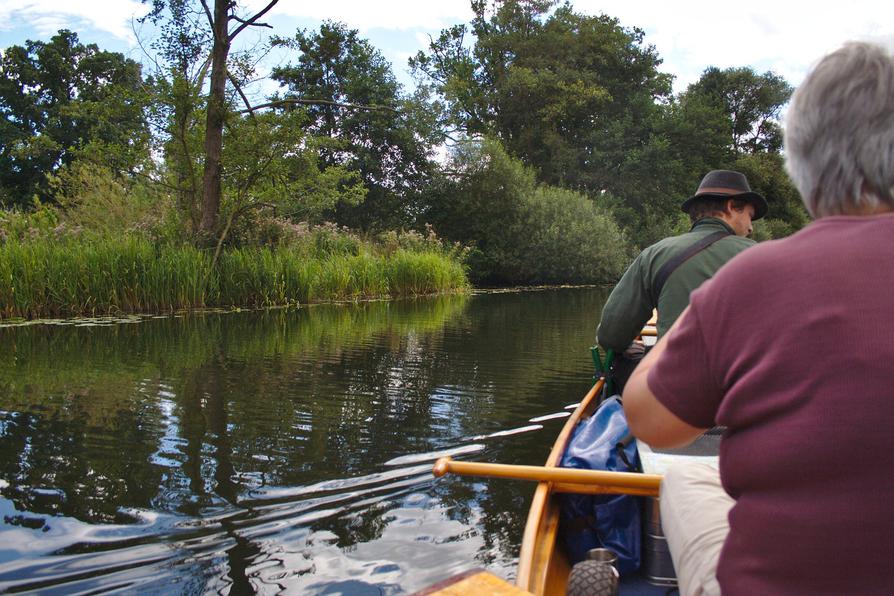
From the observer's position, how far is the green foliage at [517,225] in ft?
89.1

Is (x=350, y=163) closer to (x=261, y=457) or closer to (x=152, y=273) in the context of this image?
(x=152, y=273)

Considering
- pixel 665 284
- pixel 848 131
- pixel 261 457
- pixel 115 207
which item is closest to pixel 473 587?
pixel 848 131

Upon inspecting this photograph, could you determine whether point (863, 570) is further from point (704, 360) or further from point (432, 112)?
point (432, 112)

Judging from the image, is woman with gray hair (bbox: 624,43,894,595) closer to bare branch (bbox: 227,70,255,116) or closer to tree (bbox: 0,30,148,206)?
bare branch (bbox: 227,70,255,116)

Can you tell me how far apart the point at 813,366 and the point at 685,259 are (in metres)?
2.40

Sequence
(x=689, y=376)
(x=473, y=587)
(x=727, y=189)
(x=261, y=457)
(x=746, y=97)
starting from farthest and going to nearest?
(x=746, y=97) < (x=261, y=457) < (x=727, y=189) < (x=473, y=587) < (x=689, y=376)

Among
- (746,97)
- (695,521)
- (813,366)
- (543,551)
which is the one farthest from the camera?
(746,97)

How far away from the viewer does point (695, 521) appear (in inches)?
64.2

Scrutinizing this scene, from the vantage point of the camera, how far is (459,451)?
461 centimetres

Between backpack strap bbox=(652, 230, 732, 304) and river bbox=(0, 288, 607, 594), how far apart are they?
1.26 meters

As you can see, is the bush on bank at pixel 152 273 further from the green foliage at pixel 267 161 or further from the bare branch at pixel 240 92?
the bare branch at pixel 240 92

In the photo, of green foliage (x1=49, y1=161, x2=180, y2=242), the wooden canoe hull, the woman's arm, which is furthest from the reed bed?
the woman's arm

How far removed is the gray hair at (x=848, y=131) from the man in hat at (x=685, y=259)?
2094mm

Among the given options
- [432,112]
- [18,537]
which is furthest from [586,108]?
[18,537]
